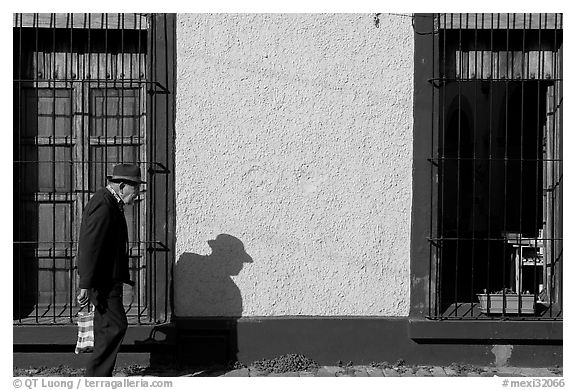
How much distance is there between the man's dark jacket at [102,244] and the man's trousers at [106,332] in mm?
105

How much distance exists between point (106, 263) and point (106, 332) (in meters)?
0.49

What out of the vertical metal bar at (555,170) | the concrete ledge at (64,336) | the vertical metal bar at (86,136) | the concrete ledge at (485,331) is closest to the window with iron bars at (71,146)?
the vertical metal bar at (86,136)

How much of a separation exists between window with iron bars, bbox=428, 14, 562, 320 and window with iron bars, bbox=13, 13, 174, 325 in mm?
2310

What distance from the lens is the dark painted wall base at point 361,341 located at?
652 cm

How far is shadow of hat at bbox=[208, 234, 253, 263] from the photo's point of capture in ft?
21.4

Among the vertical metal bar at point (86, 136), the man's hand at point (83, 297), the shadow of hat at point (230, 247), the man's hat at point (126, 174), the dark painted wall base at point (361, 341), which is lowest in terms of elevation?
the dark painted wall base at point (361, 341)

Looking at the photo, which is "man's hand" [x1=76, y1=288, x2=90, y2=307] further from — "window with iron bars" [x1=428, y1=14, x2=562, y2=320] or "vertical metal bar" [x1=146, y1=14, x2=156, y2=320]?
"window with iron bars" [x1=428, y1=14, x2=562, y2=320]

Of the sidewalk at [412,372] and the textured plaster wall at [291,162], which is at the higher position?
the textured plaster wall at [291,162]

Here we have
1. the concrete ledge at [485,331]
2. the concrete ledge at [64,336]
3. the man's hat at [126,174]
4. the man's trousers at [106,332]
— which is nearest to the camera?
the man's trousers at [106,332]

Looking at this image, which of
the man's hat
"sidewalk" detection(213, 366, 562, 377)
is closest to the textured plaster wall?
"sidewalk" detection(213, 366, 562, 377)

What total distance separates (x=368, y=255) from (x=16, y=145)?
2.96 meters

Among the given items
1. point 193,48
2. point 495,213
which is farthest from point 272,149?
point 495,213

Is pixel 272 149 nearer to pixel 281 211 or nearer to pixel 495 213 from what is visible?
pixel 281 211

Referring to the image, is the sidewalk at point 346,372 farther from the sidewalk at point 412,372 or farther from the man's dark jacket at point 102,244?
the man's dark jacket at point 102,244
